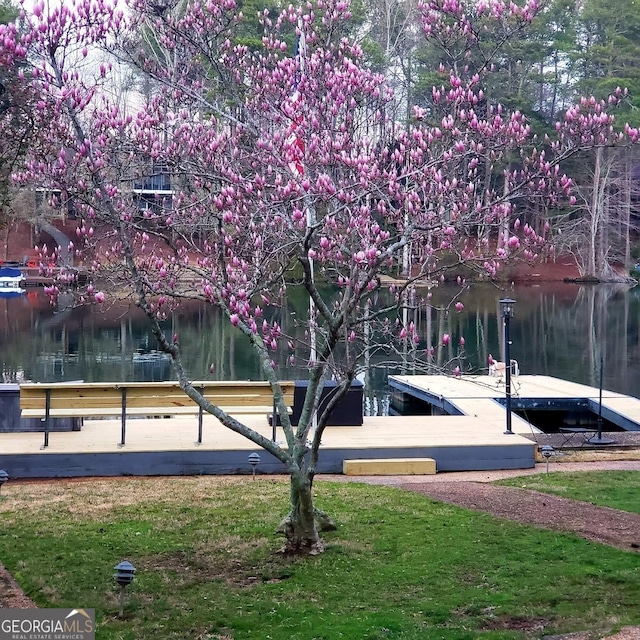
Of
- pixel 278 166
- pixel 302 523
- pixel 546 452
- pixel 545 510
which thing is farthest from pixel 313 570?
pixel 546 452

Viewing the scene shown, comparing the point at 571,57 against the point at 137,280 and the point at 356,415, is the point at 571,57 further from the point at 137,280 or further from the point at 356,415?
the point at 137,280

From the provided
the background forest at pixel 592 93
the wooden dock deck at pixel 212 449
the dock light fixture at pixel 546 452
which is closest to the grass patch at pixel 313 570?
the wooden dock deck at pixel 212 449

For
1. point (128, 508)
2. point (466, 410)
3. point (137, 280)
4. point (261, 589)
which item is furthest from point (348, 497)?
point (466, 410)

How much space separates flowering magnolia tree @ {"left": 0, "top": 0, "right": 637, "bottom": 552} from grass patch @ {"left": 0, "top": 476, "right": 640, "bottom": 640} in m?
0.61

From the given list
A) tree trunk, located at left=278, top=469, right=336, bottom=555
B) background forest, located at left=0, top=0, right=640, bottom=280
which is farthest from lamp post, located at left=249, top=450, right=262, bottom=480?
background forest, located at left=0, top=0, right=640, bottom=280

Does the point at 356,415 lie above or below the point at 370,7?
below

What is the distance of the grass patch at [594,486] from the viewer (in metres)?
8.38

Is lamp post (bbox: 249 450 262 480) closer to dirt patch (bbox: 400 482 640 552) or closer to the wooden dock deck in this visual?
the wooden dock deck

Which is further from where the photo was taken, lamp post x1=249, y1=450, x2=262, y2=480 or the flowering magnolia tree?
lamp post x1=249, y1=450, x2=262, y2=480

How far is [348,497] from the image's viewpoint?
27.4 feet

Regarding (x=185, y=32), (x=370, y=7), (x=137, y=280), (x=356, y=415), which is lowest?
(x=356, y=415)

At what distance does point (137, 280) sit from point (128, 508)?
8.64ft

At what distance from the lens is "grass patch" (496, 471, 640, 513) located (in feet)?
27.5

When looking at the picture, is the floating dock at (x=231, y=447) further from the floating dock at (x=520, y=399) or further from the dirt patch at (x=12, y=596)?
the dirt patch at (x=12, y=596)
